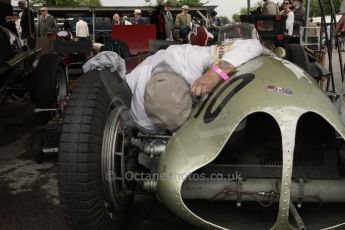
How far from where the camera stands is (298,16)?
10.8 meters

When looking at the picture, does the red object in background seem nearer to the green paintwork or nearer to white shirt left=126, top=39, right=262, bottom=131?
white shirt left=126, top=39, right=262, bottom=131

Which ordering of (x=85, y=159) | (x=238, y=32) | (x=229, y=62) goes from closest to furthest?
1. (x=85, y=159)
2. (x=229, y=62)
3. (x=238, y=32)

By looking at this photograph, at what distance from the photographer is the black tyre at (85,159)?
7.85 feet

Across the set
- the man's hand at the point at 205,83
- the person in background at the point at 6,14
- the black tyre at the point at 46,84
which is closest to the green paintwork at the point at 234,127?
the man's hand at the point at 205,83

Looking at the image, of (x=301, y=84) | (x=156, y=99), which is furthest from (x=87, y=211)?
(x=301, y=84)

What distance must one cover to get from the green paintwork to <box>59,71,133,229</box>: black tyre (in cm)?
35

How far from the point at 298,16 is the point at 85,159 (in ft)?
30.9

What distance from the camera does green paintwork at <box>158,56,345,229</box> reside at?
2287 millimetres

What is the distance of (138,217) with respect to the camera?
11.1 ft

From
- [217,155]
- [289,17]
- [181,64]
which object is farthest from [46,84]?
[289,17]

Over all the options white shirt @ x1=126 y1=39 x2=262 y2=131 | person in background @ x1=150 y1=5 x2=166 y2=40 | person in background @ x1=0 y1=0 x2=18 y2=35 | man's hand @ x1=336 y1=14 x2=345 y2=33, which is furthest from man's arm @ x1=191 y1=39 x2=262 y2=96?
person in background @ x1=150 y1=5 x2=166 y2=40

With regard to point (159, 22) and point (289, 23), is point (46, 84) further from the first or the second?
point (159, 22)

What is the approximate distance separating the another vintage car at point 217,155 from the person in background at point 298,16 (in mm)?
7708

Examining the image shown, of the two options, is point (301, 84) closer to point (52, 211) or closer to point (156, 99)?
point (156, 99)
